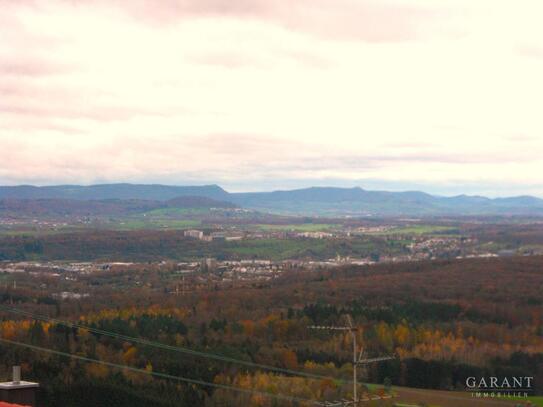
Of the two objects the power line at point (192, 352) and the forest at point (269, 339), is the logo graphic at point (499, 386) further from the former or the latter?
the power line at point (192, 352)

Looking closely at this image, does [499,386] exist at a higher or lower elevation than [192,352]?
lower

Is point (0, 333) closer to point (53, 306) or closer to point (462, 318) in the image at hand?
point (53, 306)

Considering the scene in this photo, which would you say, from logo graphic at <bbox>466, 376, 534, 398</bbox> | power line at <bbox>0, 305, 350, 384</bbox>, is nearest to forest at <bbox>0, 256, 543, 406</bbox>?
power line at <bbox>0, 305, 350, 384</bbox>

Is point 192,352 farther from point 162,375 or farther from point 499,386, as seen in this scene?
point 499,386

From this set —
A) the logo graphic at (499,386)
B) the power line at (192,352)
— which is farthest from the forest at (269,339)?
the logo graphic at (499,386)

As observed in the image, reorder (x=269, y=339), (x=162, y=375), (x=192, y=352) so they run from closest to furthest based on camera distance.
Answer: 1. (x=162, y=375)
2. (x=192, y=352)
3. (x=269, y=339)

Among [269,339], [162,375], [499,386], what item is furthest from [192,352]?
[499,386]

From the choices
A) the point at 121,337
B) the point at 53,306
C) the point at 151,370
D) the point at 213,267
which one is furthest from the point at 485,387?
the point at 213,267

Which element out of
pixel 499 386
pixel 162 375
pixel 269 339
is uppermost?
pixel 269 339

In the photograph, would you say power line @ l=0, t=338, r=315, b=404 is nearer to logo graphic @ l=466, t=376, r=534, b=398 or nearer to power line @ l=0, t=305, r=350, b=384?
power line @ l=0, t=305, r=350, b=384

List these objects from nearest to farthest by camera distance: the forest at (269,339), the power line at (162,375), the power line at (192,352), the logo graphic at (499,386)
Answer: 1. the power line at (162,375)
2. the forest at (269,339)
3. the logo graphic at (499,386)
4. the power line at (192,352)

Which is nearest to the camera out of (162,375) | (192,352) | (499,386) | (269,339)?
(162,375)
